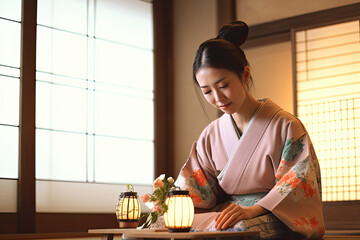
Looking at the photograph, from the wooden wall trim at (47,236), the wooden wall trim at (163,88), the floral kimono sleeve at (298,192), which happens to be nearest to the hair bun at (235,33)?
the floral kimono sleeve at (298,192)

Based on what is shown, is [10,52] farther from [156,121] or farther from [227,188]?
[227,188]

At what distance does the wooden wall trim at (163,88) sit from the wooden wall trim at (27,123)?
5.27 ft

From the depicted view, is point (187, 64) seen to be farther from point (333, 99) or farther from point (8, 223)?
point (8, 223)

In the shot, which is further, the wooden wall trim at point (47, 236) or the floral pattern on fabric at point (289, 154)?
the wooden wall trim at point (47, 236)

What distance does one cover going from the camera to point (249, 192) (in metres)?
2.60

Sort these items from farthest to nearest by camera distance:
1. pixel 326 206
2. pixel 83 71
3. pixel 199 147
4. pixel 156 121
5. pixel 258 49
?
pixel 156 121
pixel 258 49
pixel 83 71
pixel 326 206
pixel 199 147

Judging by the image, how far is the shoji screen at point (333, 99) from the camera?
185 inches

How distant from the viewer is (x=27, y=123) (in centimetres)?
447

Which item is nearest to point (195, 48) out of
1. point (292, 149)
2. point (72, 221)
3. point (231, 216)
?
point (72, 221)

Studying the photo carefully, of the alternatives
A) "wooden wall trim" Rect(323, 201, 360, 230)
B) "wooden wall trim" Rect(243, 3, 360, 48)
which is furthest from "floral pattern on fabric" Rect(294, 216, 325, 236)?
"wooden wall trim" Rect(243, 3, 360, 48)

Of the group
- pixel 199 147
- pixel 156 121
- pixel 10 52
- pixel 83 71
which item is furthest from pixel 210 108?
pixel 199 147

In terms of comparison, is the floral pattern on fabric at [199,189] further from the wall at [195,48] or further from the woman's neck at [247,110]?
the wall at [195,48]

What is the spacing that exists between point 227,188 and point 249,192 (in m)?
0.12

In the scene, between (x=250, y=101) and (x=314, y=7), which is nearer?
(x=250, y=101)
